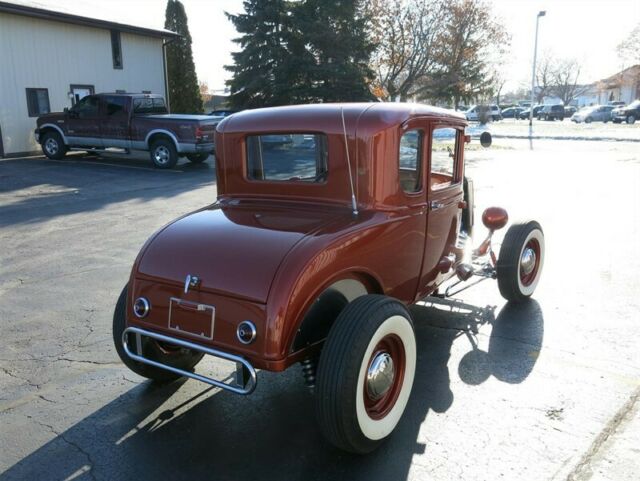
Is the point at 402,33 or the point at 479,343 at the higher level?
the point at 402,33

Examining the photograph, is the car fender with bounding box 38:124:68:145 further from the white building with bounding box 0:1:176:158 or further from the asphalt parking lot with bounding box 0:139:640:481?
the asphalt parking lot with bounding box 0:139:640:481

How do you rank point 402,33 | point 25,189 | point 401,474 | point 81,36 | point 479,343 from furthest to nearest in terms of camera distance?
1. point 402,33
2. point 81,36
3. point 25,189
4. point 479,343
5. point 401,474

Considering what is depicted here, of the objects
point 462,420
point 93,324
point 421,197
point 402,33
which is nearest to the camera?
point 462,420

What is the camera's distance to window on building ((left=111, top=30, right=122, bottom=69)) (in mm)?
21516

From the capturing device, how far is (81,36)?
2028 cm

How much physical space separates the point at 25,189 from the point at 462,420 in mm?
12022

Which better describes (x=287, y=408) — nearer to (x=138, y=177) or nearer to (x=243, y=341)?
(x=243, y=341)

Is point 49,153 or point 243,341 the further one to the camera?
point 49,153

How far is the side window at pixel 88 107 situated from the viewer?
1641cm

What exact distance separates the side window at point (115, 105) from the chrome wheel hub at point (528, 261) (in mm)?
13566


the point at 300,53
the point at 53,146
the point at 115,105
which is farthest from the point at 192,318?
the point at 300,53

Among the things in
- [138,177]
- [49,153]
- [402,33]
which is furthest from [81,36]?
[402,33]

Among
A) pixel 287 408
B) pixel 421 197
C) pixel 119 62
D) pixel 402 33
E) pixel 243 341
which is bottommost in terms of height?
pixel 287 408

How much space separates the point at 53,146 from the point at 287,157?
1606 centimetres
